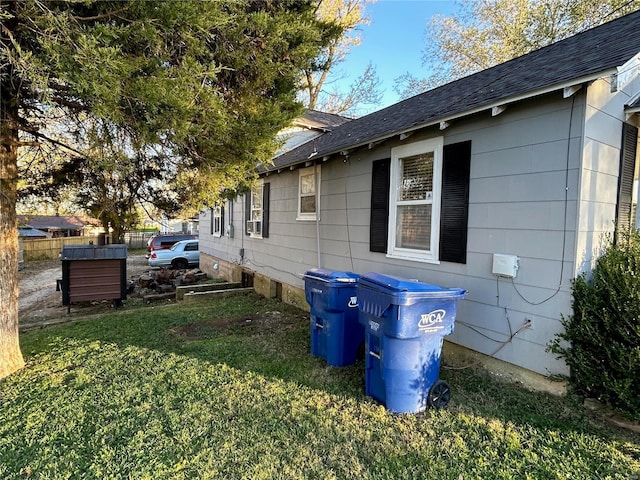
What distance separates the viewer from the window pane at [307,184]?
745 centimetres

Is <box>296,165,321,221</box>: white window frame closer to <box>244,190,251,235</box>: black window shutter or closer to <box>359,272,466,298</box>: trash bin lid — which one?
<box>244,190,251,235</box>: black window shutter

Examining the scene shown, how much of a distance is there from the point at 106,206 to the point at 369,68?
1631cm

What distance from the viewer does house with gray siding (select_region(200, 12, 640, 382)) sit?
327 cm

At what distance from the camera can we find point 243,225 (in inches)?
429

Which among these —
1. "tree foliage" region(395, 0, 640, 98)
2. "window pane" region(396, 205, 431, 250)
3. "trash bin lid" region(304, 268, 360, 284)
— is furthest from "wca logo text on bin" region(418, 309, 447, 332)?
"tree foliage" region(395, 0, 640, 98)

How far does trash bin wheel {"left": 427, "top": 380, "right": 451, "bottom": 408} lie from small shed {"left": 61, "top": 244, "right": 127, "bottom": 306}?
8529mm

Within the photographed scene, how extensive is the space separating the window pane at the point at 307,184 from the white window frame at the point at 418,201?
8.38ft

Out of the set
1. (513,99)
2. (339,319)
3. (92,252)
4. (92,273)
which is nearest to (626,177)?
(513,99)

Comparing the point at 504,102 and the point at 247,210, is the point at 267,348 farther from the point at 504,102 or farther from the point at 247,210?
the point at 247,210

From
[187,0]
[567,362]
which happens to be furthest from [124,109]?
[567,362]

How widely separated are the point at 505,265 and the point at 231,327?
4700mm

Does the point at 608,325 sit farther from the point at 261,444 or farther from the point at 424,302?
the point at 261,444

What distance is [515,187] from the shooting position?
12.1ft

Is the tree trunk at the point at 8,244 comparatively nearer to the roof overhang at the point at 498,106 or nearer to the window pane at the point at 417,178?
the roof overhang at the point at 498,106
